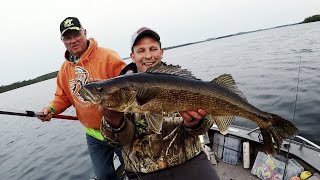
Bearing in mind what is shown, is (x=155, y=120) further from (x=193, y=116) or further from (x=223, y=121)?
(x=223, y=121)

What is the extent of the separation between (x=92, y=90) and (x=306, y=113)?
12486mm

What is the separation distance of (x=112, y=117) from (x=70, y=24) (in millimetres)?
2810

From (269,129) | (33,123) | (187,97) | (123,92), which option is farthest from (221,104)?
(33,123)

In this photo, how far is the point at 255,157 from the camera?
25.8 feet

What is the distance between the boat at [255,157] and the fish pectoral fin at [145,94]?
11.0 ft

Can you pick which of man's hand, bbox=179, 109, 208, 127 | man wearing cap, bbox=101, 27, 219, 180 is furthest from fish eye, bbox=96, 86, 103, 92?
man's hand, bbox=179, 109, 208, 127

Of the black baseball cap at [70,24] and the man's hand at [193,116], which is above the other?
the black baseball cap at [70,24]

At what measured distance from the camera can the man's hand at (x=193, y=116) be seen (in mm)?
3559

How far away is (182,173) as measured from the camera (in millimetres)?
4156

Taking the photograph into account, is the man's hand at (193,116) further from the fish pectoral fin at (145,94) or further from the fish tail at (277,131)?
the fish tail at (277,131)

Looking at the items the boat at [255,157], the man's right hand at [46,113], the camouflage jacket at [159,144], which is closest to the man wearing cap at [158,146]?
the camouflage jacket at [159,144]

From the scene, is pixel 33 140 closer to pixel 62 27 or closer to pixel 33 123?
pixel 33 123

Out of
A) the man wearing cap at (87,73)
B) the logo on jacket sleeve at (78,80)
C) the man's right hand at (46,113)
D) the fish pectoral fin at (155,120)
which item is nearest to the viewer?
the fish pectoral fin at (155,120)

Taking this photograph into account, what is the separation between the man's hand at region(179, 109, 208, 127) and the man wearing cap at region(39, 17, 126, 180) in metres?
2.36
